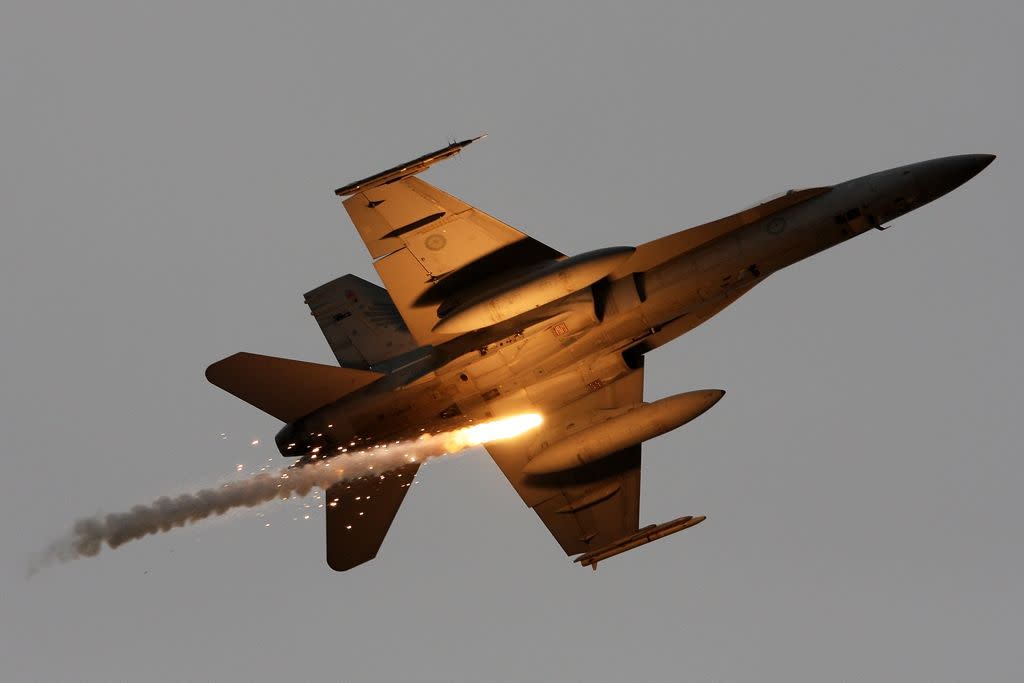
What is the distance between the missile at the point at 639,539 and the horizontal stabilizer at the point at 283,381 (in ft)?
17.4

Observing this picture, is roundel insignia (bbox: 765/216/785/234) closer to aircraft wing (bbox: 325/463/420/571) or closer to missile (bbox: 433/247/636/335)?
missile (bbox: 433/247/636/335)

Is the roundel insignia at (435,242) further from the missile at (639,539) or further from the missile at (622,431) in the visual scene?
the missile at (639,539)

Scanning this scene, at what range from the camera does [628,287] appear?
25.8m

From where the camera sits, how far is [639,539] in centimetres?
2770

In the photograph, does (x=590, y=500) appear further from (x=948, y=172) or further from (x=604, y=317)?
(x=948, y=172)

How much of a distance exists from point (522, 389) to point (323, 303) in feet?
14.8

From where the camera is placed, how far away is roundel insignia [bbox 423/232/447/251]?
25891 millimetres

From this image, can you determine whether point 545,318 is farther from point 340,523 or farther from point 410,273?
point 340,523

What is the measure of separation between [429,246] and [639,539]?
6.54 meters

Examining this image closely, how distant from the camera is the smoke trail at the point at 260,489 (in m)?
27.0

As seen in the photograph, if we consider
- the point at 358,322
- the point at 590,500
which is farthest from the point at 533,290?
the point at 590,500

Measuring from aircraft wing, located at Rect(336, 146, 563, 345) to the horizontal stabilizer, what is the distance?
1523 millimetres

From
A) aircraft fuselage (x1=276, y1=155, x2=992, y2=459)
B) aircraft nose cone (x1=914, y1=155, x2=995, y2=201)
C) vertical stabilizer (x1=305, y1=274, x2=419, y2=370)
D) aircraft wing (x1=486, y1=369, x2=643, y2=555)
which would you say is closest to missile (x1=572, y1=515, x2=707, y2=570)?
aircraft wing (x1=486, y1=369, x2=643, y2=555)

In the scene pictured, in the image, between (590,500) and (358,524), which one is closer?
(358,524)
